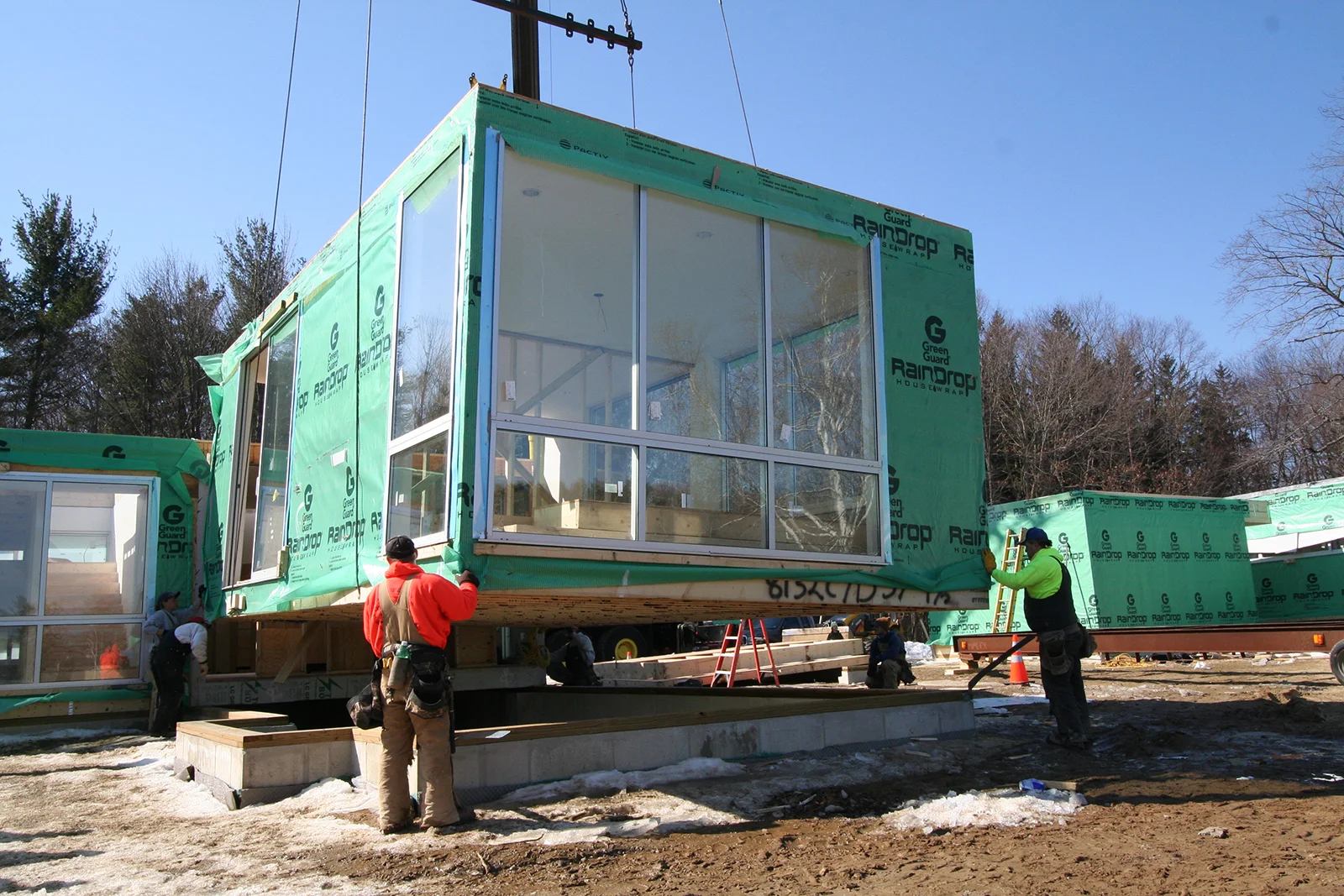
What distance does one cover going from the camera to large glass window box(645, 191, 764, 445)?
6484mm

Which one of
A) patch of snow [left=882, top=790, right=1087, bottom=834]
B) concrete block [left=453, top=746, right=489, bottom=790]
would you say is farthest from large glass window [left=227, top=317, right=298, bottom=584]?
patch of snow [left=882, top=790, right=1087, bottom=834]

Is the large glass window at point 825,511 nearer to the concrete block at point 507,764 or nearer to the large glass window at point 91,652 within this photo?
the concrete block at point 507,764

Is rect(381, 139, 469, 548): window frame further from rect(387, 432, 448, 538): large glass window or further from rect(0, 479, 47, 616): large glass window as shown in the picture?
rect(0, 479, 47, 616): large glass window

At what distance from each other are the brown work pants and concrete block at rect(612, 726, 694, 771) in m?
1.45

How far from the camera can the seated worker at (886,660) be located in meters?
12.0

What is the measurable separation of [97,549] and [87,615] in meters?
0.76

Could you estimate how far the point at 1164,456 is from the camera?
1363 inches

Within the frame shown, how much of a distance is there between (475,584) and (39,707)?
7276 millimetres

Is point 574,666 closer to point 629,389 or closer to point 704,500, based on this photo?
point 704,500

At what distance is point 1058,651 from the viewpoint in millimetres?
7195

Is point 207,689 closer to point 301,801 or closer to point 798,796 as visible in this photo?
point 301,801

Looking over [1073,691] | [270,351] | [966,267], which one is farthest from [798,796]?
[270,351]

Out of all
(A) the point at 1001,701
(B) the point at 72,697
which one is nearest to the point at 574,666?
(A) the point at 1001,701

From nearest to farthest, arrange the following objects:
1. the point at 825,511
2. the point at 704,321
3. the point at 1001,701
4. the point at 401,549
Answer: the point at 401,549 < the point at 704,321 < the point at 825,511 < the point at 1001,701
